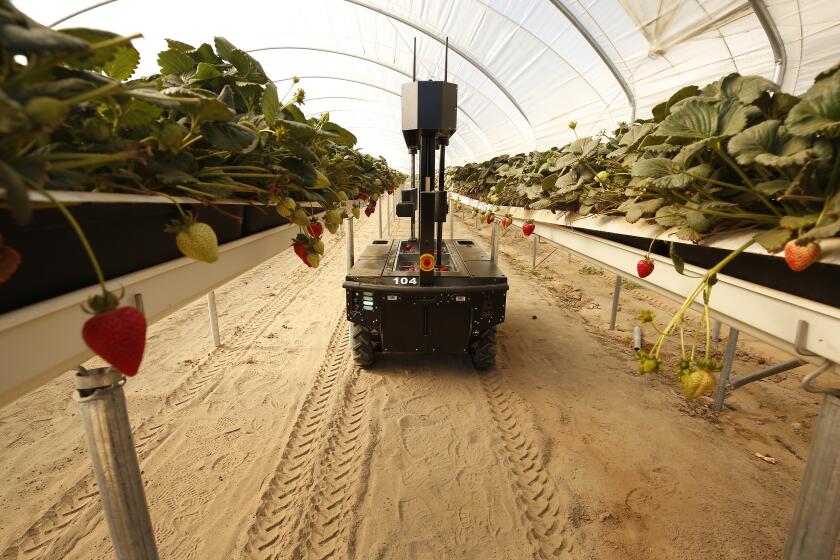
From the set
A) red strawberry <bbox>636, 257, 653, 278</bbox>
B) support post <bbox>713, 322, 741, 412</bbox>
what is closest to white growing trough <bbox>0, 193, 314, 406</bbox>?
red strawberry <bbox>636, 257, 653, 278</bbox>

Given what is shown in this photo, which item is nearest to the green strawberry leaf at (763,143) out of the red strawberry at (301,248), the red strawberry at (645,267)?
the red strawberry at (645,267)

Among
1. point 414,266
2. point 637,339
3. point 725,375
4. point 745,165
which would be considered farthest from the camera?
point 637,339

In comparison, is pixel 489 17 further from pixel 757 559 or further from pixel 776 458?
pixel 757 559

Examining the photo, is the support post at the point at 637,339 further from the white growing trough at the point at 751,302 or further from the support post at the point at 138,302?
the support post at the point at 138,302

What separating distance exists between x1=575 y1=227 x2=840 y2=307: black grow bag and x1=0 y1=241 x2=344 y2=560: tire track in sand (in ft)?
10.8

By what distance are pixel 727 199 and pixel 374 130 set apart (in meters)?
23.9

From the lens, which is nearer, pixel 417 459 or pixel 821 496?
pixel 821 496

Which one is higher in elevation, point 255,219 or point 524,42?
point 524,42

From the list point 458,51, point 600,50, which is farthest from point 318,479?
point 458,51

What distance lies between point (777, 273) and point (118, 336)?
1.59 m

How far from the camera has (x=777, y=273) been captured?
3.80 ft

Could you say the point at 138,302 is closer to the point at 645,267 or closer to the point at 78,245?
the point at 78,245

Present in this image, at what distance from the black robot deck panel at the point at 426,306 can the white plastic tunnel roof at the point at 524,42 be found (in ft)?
12.5

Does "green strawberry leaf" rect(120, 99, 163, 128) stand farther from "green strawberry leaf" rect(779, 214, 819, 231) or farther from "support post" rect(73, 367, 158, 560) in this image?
"green strawberry leaf" rect(779, 214, 819, 231)
